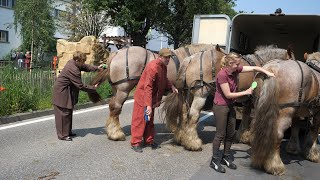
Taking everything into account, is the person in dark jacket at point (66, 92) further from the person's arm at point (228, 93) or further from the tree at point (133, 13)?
the tree at point (133, 13)

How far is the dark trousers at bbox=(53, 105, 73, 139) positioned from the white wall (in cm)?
2938

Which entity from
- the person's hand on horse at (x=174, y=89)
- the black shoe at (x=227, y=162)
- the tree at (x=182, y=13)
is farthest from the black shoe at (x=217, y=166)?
the tree at (x=182, y=13)

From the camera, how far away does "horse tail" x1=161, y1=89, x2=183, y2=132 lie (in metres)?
7.01

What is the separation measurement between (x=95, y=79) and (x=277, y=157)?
12.5 ft

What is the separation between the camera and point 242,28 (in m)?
10.2

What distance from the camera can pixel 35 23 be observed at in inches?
1093

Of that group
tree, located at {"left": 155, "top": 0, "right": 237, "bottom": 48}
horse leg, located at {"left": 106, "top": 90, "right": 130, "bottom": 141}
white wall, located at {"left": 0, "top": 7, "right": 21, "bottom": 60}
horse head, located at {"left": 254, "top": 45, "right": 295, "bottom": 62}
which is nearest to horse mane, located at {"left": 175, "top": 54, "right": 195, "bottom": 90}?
horse leg, located at {"left": 106, "top": 90, "right": 130, "bottom": 141}

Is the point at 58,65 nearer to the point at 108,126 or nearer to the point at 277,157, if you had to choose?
the point at 108,126

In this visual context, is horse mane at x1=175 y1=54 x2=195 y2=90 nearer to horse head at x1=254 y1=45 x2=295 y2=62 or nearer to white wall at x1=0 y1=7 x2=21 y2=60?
horse head at x1=254 y1=45 x2=295 y2=62

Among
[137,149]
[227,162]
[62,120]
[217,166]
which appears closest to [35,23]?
[62,120]

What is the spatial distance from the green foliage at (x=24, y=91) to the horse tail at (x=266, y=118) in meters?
6.25

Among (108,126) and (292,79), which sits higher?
(292,79)

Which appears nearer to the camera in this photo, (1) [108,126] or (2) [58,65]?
(1) [108,126]

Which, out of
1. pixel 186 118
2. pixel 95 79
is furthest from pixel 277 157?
pixel 95 79
